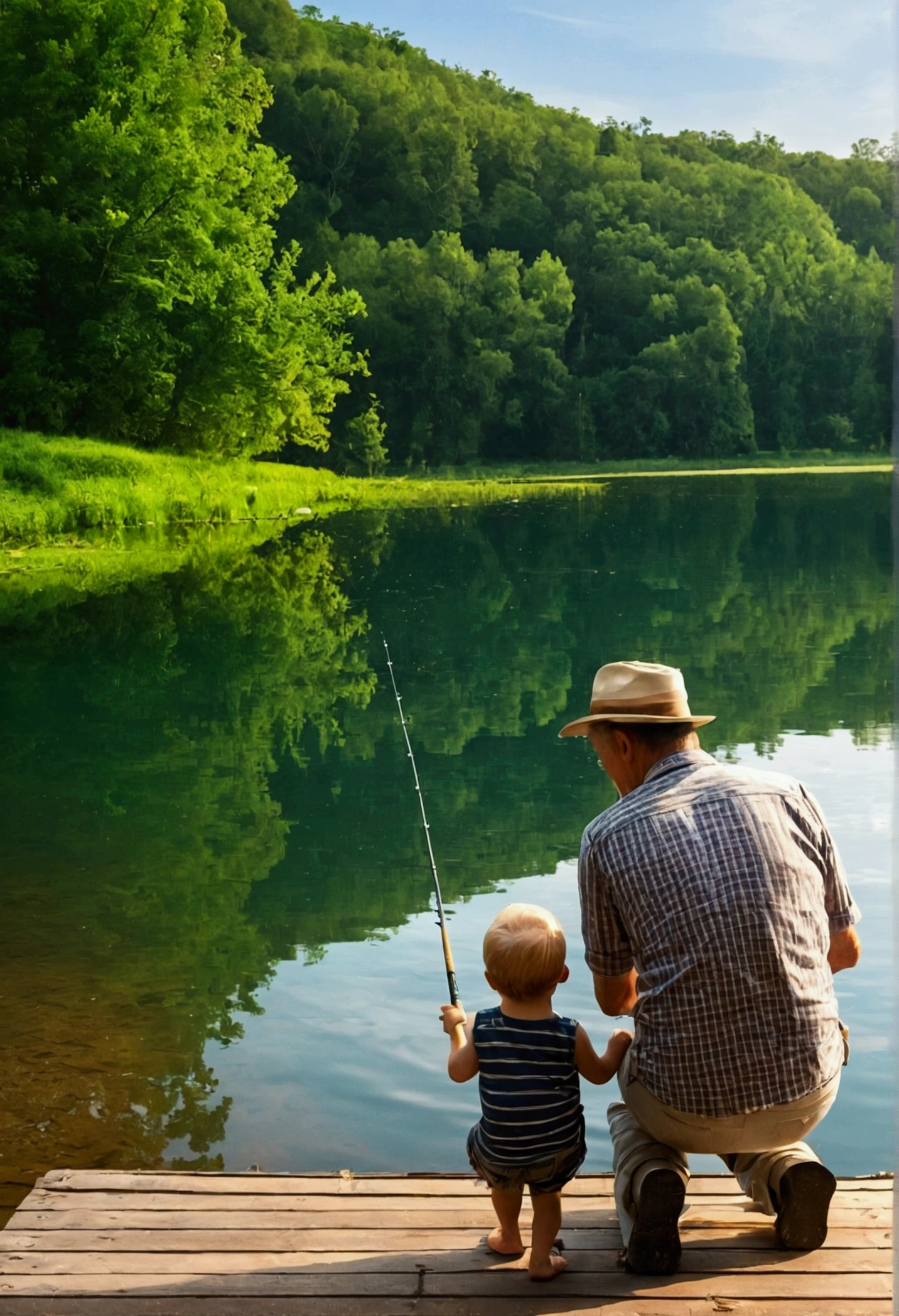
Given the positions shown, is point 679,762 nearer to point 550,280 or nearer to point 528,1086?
point 528,1086

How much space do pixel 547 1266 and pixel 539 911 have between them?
50 centimetres

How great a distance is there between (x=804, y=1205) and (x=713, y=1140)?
→ 163 millimetres

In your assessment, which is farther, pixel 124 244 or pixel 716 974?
pixel 124 244

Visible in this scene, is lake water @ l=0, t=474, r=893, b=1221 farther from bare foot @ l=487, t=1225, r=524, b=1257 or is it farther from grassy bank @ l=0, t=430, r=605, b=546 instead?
grassy bank @ l=0, t=430, r=605, b=546

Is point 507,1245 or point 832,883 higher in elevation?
point 832,883

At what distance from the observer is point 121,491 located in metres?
19.3

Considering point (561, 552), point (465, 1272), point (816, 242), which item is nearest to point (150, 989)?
point (465, 1272)

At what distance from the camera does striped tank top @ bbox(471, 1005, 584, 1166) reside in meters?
2.12

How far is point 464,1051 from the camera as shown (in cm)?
215

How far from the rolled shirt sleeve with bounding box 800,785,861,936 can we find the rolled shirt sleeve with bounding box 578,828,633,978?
0.30 meters

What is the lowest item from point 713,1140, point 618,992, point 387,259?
point 713,1140

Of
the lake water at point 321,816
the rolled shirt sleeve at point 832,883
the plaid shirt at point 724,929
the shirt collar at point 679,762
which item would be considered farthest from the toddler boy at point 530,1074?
the lake water at point 321,816

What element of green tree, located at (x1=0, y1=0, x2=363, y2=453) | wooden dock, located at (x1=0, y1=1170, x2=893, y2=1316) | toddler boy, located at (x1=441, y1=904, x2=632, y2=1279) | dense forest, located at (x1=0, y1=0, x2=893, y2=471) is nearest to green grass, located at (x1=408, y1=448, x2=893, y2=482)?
dense forest, located at (x1=0, y1=0, x2=893, y2=471)

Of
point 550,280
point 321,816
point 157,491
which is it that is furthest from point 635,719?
point 550,280
